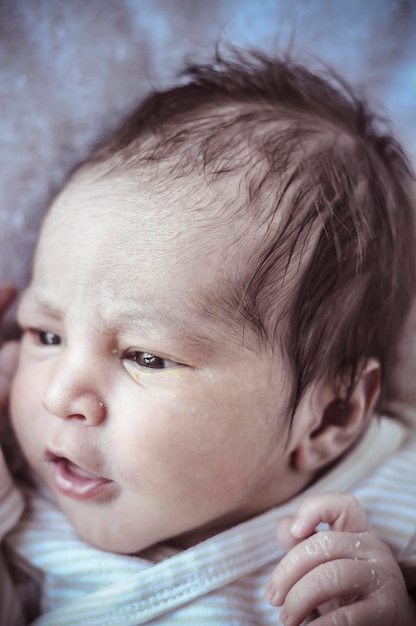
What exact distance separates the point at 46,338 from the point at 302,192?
0.30m

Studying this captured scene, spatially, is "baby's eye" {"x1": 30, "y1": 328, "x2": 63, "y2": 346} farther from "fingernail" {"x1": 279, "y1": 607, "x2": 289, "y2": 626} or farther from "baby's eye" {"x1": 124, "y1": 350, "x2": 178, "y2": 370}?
"fingernail" {"x1": 279, "y1": 607, "x2": 289, "y2": 626}

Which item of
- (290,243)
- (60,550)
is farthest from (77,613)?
(290,243)

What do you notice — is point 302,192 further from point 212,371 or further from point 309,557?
point 309,557

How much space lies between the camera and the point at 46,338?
0.78 meters

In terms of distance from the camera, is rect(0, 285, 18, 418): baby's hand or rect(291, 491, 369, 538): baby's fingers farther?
rect(0, 285, 18, 418): baby's hand

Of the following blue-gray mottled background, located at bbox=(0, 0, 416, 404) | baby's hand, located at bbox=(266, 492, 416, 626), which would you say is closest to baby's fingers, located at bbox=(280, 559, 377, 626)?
baby's hand, located at bbox=(266, 492, 416, 626)

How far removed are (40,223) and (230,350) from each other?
12.5 inches

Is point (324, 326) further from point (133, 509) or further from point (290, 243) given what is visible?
point (133, 509)

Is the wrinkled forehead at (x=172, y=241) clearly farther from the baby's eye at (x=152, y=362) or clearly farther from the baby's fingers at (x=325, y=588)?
the baby's fingers at (x=325, y=588)

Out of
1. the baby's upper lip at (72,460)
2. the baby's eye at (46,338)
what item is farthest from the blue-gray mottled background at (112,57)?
the baby's upper lip at (72,460)

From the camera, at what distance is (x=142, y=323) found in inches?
26.8

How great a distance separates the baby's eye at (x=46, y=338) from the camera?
771 millimetres

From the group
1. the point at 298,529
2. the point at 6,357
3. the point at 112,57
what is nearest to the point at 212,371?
the point at 298,529

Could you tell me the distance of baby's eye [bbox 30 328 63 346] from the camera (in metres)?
0.77
